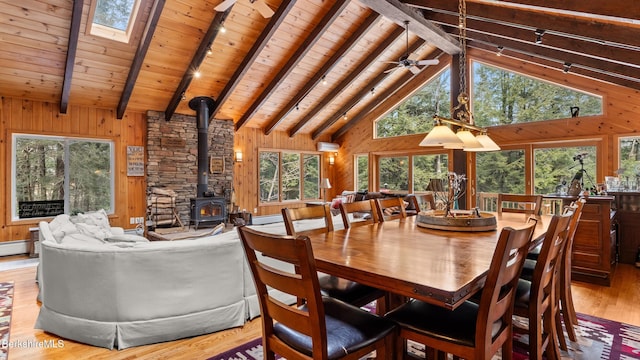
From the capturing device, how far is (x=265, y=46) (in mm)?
5988

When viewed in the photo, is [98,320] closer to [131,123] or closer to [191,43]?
[191,43]

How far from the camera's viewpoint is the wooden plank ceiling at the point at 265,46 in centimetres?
404

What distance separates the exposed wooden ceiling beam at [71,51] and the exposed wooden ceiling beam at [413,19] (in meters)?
3.69

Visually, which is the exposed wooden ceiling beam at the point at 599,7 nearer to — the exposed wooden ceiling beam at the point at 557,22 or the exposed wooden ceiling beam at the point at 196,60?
the exposed wooden ceiling beam at the point at 557,22

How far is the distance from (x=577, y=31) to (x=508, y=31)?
1232 millimetres

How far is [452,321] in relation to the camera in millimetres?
1510

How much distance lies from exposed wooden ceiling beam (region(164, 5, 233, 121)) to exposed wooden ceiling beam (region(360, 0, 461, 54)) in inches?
85.6

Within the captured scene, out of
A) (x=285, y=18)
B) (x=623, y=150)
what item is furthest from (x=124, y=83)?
(x=623, y=150)

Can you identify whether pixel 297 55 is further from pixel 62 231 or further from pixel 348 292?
pixel 348 292

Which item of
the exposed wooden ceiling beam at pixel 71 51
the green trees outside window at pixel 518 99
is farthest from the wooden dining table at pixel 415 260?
the green trees outside window at pixel 518 99

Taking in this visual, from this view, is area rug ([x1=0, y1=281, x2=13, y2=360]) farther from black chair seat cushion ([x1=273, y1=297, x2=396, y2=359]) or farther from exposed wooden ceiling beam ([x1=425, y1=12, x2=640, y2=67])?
exposed wooden ceiling beam ([x1=425, y1=12, x2=640, y2=67])

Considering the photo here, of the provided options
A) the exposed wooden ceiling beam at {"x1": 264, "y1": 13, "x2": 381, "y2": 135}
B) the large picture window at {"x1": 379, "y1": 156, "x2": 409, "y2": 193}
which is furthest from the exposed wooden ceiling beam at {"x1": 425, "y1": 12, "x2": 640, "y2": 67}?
the large picture window at {"x1": 379, "y1": 156, "x2": 409, "y2": 193}

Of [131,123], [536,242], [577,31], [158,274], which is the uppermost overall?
[577,31]

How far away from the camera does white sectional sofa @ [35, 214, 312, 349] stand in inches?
98.3
